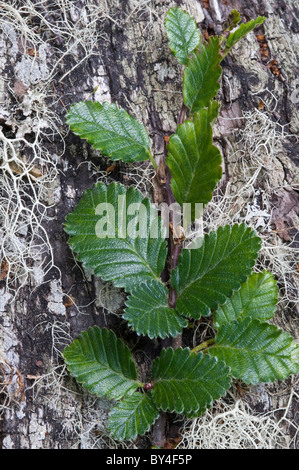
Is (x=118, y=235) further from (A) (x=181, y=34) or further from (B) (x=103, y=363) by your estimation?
(A) (x=181, y=34)

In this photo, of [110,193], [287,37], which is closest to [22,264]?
[110,193]

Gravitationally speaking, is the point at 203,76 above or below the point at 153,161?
above

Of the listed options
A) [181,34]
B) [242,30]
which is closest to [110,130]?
[181,34]

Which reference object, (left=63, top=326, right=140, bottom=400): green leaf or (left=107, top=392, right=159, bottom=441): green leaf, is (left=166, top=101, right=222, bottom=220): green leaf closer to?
(left=63, top=326, right=140, bottom=400): green leaf

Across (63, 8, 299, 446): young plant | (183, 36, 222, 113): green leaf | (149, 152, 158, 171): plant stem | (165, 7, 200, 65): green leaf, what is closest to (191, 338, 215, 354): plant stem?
(63, 8, 299, 446): young plant

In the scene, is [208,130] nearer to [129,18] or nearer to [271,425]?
[129,18]
